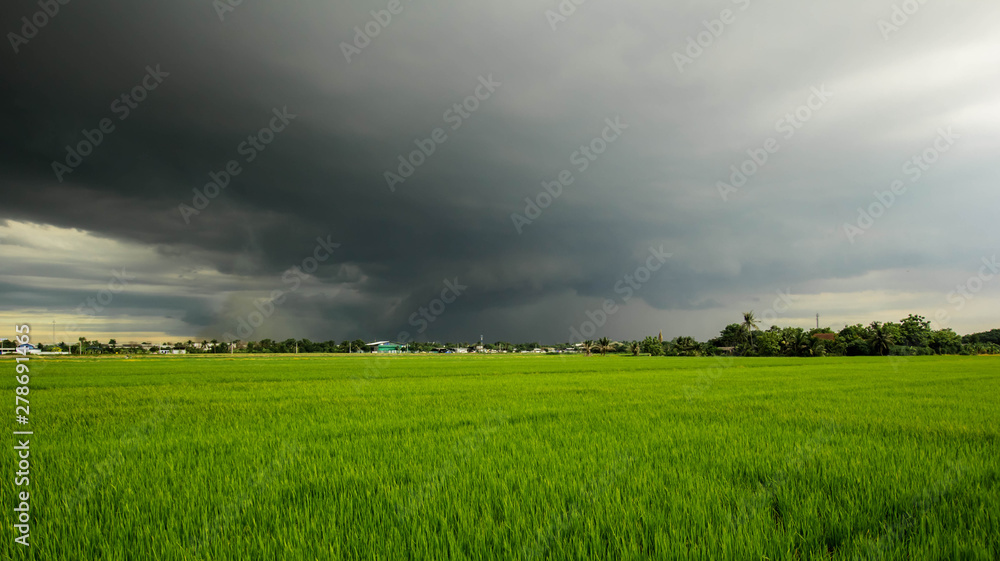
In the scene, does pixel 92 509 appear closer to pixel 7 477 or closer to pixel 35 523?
pixel 35 523

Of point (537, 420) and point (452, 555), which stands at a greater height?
point (452, 555)

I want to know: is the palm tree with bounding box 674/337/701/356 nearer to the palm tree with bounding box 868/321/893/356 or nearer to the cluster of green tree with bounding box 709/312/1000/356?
the cluster of green tree with bounding box 709/312/1000/356

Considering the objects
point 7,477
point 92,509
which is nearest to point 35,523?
point 92,509

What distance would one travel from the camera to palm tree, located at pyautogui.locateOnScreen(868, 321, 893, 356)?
77.4 meters

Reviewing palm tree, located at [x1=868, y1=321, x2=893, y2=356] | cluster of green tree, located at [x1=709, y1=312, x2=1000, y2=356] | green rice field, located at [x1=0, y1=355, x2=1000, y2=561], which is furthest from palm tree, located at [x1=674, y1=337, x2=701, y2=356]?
green rice field, located at [x1=0, y1=355, x2=1000, y2=561]

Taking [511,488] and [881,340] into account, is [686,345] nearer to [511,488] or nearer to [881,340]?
[881,340]

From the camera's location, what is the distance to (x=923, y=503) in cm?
414

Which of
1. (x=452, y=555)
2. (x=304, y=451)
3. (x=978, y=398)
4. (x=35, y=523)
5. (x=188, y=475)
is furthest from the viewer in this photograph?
(x=978, y=398)

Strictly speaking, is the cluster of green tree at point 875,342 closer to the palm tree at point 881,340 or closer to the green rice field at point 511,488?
the palm tree at point 881,340

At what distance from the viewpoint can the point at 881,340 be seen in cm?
7825

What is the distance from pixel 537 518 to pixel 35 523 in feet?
15.2

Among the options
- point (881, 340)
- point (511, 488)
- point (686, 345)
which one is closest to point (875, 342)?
point (881, 340)

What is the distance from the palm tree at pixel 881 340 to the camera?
7738 centimetres

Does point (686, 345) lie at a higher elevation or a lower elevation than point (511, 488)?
lower
